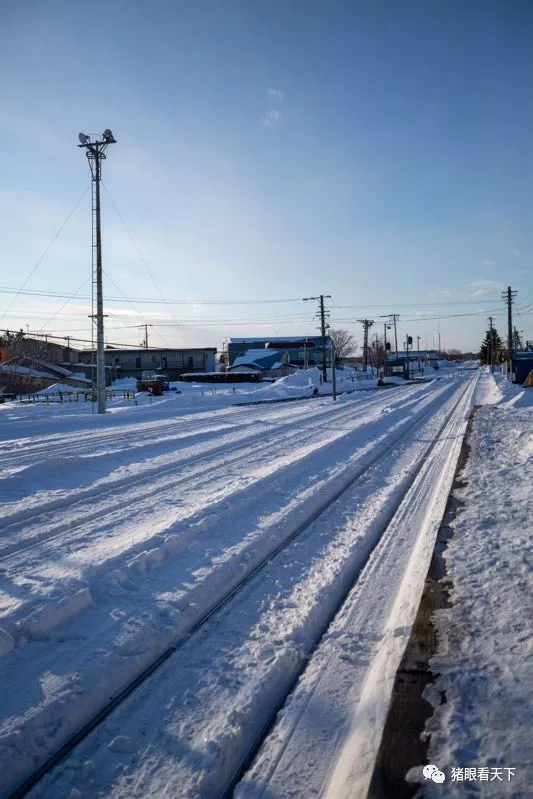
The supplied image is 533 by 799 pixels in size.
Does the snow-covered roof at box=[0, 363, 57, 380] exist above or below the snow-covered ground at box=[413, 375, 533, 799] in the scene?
above

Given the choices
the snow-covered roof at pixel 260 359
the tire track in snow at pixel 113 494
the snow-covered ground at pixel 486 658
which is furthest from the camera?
the snow-covered roof at pixel 260 359

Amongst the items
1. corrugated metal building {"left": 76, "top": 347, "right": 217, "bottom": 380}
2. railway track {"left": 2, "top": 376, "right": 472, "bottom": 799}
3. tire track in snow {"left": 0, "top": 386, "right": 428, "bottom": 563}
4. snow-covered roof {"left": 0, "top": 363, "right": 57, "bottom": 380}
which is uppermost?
corrugated metal building {"left": 76, "top": 347, "right": 217, "bottom": 380}

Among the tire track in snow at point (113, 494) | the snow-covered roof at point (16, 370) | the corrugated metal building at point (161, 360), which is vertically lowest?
the tire track in snow at point (113, 494)

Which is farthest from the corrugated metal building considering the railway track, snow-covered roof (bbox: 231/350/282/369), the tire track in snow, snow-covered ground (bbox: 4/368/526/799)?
the railway track

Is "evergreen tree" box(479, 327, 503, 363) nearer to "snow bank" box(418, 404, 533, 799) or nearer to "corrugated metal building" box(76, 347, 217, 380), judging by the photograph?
"corrugated metal building" box(76, 347, 217, 380)

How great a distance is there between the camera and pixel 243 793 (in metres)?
2.62

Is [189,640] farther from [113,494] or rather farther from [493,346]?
[493,346]

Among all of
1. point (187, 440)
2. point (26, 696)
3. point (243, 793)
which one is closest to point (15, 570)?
point (26, 696)

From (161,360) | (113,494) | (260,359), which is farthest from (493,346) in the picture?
(113,494)

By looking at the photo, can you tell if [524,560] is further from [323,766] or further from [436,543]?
[323,766]

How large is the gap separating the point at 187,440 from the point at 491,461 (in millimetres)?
8309

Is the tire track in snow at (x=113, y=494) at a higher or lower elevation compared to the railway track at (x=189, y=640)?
higher

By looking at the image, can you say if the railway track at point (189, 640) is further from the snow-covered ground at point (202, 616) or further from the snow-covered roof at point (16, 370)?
the snow-covered roof at point (16, 370)

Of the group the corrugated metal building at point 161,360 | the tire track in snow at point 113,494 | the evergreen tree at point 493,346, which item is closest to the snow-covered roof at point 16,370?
the corrugated metal building at point 161,360
